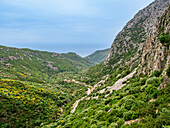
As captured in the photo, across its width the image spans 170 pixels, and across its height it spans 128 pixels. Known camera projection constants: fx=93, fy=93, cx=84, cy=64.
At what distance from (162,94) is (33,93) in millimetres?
45653

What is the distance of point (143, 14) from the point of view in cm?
8044

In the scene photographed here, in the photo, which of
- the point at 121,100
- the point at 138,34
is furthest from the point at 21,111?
the point at 138,34

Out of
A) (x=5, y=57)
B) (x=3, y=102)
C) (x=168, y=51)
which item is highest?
(x=5, y=57)

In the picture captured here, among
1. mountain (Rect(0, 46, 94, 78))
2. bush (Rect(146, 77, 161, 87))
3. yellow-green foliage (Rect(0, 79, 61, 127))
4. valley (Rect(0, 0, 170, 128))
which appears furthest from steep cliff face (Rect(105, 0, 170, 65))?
mountain (Rect(0, 46, 94, 78))

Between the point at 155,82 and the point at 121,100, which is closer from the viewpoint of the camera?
Answer: the point at 155,82

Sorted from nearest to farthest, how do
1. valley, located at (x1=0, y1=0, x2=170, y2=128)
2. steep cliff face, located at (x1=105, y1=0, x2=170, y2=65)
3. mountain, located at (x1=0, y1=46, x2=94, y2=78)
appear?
valley, located at (x1=0, y1=0, x2=170, y2=128), steep cliff face, located at (x1=105, y1=0, x2=170, y2=65), mountain, located at (x1=0, y1=46, x2=94, y2=78)

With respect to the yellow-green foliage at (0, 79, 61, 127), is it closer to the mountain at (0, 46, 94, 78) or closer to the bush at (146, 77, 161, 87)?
the bush at (146, 77, 161, 87)

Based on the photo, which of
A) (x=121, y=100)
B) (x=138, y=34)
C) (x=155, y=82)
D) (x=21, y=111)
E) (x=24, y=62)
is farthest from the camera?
(x=24, y=62)

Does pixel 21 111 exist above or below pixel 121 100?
below

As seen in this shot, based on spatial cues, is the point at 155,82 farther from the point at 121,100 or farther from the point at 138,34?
the point at 138,34

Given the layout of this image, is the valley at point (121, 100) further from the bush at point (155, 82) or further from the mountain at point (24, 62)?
the mountain at point (24, 62)

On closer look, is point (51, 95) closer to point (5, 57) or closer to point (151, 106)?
point (151, 106)

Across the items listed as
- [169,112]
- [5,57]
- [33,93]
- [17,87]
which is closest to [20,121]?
[33,93]

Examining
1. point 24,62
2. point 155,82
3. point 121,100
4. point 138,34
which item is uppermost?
point 138,34
